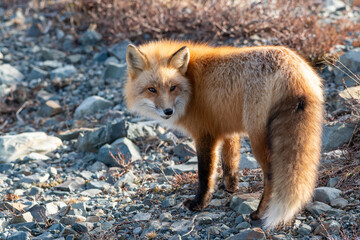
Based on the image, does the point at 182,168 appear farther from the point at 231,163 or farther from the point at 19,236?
the point at 19,236

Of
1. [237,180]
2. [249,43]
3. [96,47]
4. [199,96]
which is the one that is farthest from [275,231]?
[96,47]

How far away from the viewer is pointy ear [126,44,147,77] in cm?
407

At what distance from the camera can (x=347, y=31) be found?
736 cm

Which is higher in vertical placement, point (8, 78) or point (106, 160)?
point (8, 78)

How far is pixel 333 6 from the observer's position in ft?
29.5

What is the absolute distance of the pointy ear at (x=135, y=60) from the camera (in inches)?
160

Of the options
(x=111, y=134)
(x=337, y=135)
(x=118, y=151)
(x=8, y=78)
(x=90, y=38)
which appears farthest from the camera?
(x=90, y=38)

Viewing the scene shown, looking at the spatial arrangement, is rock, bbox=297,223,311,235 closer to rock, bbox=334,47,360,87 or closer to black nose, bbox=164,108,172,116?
black nose, bbox=164,108,172,116

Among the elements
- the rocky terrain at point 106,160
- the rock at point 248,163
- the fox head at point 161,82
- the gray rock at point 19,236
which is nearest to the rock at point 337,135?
the rocky terrain at point 106,160

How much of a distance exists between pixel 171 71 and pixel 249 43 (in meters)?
3.50

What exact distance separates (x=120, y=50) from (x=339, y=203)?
5.50 meters

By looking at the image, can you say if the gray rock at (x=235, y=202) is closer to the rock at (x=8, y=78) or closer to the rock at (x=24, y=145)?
the rock at (x=24, y=145)

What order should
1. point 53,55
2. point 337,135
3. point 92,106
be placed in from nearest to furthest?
1. point 337,135
2. point 92,106
3. point 53,55

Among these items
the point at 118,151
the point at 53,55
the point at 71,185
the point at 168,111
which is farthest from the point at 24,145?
the point at 53,55
